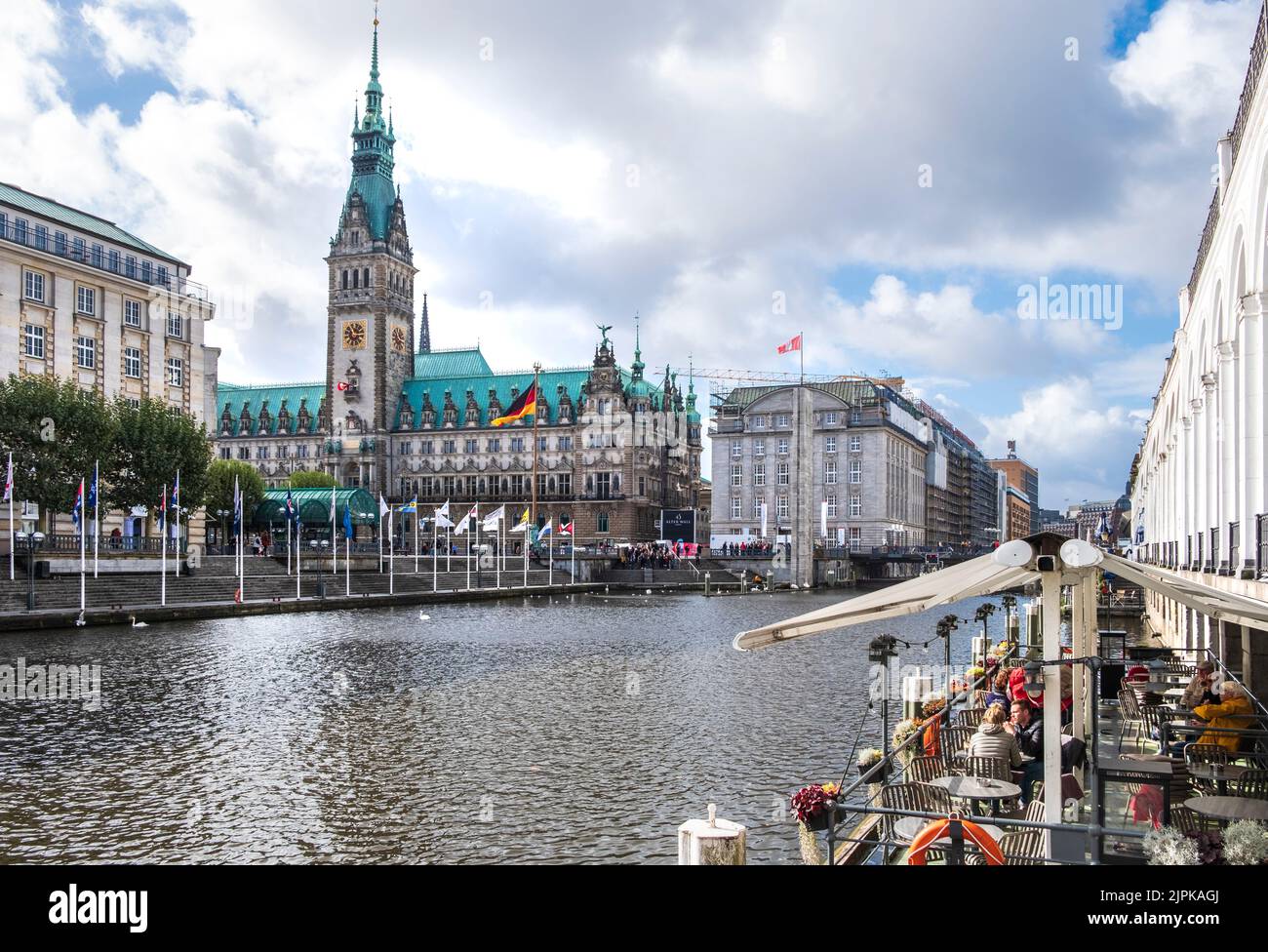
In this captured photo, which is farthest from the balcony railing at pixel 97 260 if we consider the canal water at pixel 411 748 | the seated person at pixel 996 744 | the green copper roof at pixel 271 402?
the green copper roof at pixel 271 402

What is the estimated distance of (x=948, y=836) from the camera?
34.4 feet

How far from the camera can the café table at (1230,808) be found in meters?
10.9

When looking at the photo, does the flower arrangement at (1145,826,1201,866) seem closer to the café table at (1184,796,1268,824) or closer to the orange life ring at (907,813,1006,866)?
the orange life ring at (907,813,1006,866)

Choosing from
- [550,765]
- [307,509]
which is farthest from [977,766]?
[307,509]

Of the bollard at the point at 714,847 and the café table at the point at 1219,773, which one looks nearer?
the bollard at the point at 714,847

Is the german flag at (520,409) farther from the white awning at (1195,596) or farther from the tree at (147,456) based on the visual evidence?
the white awning at (1195,596)

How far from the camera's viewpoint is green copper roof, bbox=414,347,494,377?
16288 centimetres

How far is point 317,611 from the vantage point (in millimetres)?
62656

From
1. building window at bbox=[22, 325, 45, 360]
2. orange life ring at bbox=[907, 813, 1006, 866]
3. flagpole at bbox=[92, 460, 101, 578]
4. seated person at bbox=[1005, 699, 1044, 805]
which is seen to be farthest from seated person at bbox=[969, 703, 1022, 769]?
building window at bbox=[22, 325, 45, 360]

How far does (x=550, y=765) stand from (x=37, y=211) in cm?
6539

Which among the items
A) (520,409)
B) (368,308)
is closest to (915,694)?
(520,409)

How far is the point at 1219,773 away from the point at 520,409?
5518 inches

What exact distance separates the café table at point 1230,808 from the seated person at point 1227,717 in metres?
3.82
